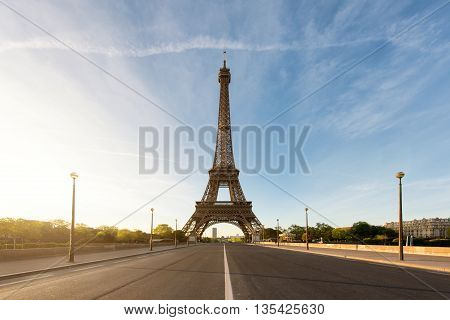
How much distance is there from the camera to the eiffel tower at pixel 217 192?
93938mm

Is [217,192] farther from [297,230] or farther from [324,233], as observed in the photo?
[297,230]

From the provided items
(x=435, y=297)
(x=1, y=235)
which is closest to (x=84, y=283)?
(x=435, y=297)

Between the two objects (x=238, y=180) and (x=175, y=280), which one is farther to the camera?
(x=238, y=180)

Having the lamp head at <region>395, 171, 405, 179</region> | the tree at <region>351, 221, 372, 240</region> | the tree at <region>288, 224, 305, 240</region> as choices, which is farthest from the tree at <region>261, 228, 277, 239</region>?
the lamp head at <region>395, 171, 405, 179</region>

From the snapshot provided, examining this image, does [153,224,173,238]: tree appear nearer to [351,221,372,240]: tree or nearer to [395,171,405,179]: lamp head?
[351,221,372,240]: tree

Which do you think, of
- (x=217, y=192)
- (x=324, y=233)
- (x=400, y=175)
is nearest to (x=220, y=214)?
(x=217, y=192)

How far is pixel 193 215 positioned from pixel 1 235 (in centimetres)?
4005

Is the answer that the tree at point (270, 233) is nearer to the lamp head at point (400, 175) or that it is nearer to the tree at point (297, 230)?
the tree at point (297, 230)

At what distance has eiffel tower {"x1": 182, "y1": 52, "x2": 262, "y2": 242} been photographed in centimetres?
9394

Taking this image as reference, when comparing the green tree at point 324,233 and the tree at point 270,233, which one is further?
the tree at point 270,233

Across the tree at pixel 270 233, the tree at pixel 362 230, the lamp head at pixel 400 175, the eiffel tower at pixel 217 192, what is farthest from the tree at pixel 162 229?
the lamp head at pixel 400 175

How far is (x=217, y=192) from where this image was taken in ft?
321
